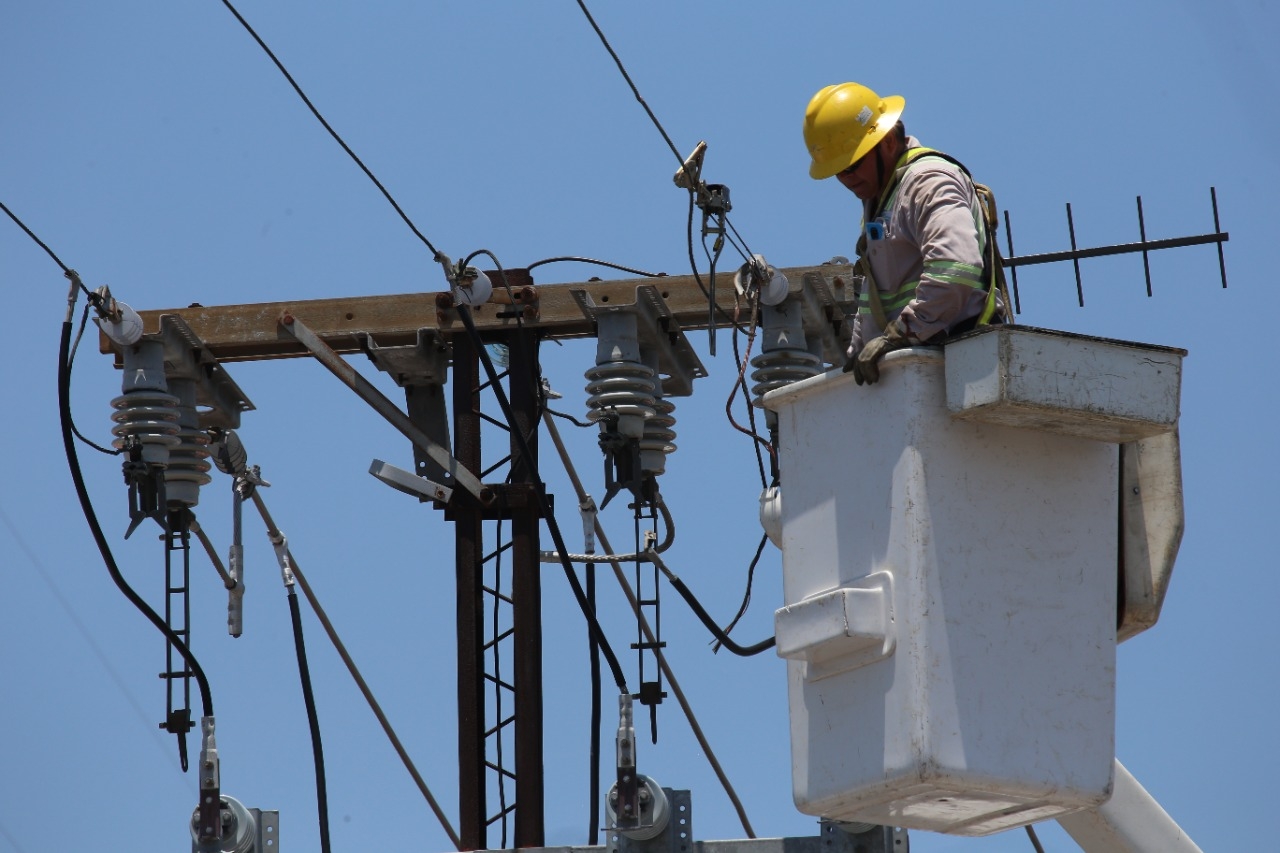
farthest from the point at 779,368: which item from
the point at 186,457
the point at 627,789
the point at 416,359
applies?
the point at 186,457

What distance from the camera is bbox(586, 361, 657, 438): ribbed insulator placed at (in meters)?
11.7

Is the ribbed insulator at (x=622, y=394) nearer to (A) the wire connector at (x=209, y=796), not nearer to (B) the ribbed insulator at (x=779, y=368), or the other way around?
(B) the ribbed insulator at (x=779, y=368)

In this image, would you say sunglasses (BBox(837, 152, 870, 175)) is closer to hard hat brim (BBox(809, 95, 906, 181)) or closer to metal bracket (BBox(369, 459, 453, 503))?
hard hat brim (BBox(809, 95, 906, 181))

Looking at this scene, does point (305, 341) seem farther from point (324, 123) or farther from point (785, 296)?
point (785, 296)

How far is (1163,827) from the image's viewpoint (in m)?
8.54

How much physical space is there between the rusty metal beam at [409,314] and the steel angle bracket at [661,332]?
5cm

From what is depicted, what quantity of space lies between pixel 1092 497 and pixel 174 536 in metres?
5.58

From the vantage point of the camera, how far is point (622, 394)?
38.4ft

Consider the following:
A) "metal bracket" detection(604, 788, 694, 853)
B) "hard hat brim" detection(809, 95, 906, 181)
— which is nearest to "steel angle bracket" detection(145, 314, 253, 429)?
"metal bracket" detection(604, 788, 694, 853)

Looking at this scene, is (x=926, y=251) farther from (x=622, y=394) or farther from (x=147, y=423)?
(x=147, y=423)

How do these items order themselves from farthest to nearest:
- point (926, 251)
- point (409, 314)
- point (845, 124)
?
point (409, 314), point (845, 124), point (926, 251)

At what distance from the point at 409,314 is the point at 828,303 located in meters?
1.96

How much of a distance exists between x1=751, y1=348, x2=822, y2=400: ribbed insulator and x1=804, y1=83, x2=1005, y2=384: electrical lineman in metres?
2.98

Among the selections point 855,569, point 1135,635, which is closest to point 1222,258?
point 1135,635
